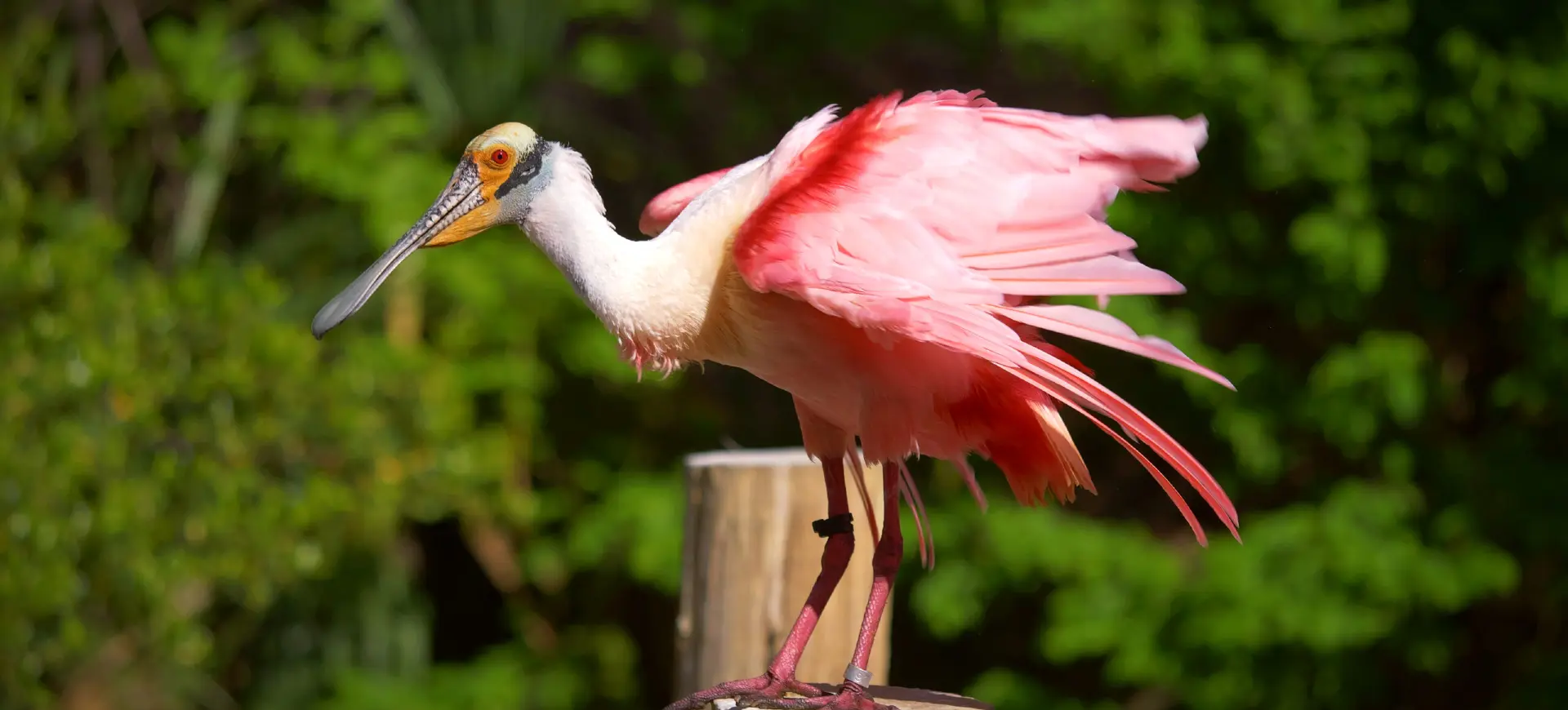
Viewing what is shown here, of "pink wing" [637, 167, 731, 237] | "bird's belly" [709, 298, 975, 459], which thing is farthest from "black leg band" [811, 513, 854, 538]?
"pink wing" [637, 167, 731, 237]

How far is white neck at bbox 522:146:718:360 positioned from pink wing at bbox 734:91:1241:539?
110 millimetres

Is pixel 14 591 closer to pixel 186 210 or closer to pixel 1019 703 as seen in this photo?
pixel 186 210

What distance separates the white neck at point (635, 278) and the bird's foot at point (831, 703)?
0.56m

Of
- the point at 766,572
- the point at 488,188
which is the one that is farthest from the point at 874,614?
the point at 488,188

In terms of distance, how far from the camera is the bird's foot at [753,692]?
8.36 ft

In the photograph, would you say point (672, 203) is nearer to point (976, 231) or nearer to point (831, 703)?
point (976, 231)

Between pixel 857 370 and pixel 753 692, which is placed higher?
pixel 857 370

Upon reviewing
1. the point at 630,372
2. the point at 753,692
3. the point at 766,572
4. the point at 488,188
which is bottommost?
the point at 630,372

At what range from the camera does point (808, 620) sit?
2.64m

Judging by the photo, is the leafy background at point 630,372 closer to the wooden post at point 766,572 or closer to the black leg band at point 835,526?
the wooden post at point 766,572

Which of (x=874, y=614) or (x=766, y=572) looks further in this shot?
(x=766, y=572)

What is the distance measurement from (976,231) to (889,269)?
16 cm

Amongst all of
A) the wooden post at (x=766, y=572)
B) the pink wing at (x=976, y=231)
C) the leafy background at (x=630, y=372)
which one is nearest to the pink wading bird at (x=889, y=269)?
the pink wing at (x=976, y=231)

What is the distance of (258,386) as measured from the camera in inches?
207
